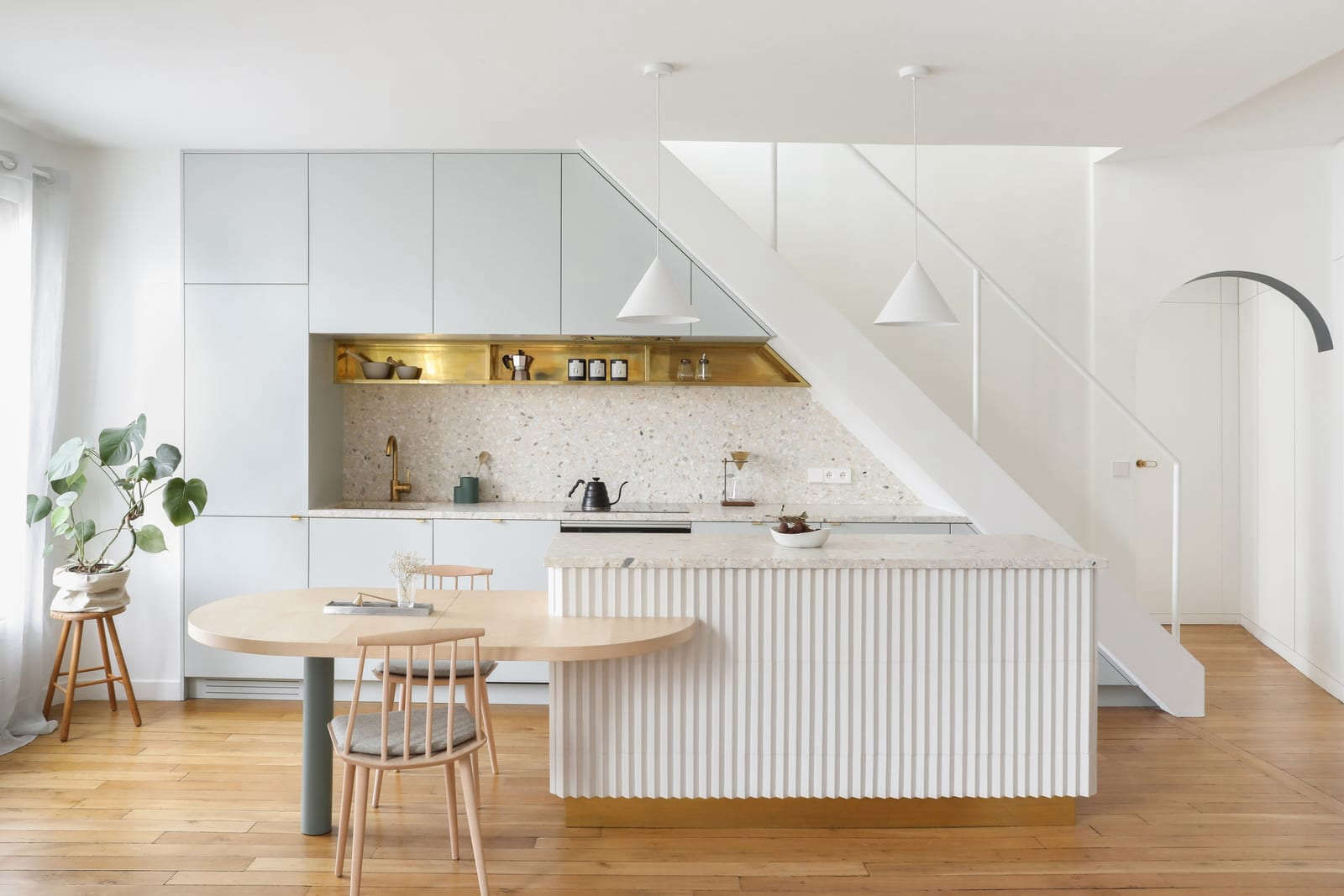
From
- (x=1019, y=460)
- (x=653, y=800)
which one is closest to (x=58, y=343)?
(x=653, y=800)

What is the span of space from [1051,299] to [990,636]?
2.78 metres

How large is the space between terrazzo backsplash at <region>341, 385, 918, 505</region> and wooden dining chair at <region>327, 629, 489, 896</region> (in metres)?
2.42

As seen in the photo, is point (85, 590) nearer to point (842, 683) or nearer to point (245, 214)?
point (245, 214)

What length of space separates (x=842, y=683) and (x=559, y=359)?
2.67 metres

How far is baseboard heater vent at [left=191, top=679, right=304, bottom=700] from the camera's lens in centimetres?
462

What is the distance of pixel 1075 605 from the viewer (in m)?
3.14

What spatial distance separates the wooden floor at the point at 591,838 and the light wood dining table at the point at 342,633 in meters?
0.34

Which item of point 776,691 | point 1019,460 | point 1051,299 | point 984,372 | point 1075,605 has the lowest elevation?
point 776,691

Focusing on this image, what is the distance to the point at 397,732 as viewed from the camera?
2701 mm

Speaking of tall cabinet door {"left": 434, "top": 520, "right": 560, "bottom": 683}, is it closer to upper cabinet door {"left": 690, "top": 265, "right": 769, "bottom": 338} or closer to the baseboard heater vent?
the baseboard heater vent

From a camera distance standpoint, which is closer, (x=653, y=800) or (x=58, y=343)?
(x=653, y=800)

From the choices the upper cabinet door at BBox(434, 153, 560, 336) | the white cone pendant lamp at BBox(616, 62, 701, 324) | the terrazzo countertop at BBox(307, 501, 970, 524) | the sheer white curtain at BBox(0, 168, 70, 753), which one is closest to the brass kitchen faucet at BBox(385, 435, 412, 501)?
the terrazzo countertop at BBox(307, 501, 970, 524)

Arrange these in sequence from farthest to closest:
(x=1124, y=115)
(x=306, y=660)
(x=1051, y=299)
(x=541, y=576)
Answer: (x=1051, y=299) < (x=541, y=576) < (x=1124, y=115) < (x=306, y=660)

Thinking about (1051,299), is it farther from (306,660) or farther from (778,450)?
(306,660)
